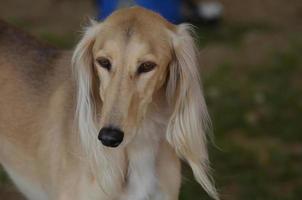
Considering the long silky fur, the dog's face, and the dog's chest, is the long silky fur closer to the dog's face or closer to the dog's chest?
the dog's face

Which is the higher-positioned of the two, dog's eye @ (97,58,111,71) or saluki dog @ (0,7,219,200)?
dog's eye @ (97,58,111,71)

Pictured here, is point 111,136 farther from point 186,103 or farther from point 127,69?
point 186,103

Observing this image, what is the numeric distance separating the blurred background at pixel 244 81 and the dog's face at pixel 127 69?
37.7 inches

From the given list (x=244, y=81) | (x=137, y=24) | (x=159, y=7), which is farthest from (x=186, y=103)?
(x=244, y=81)

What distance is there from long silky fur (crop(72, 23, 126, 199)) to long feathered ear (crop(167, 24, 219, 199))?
0.29 meters

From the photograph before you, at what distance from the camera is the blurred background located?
5.44 metres

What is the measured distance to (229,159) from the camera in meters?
5.66

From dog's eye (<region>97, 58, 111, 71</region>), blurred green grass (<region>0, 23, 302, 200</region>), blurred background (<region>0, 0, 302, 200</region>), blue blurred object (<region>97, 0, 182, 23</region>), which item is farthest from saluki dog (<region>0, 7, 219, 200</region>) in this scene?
blurred green grass (<region>0, 23, 302, 200</region>)

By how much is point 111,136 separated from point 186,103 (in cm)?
47

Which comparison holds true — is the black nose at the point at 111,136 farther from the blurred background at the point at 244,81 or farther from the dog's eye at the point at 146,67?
the blurred background at the point at 244,81

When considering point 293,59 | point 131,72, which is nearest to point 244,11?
point 293,59

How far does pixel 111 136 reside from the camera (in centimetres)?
306

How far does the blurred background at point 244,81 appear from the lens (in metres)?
5.44

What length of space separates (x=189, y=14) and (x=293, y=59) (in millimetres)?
1249
